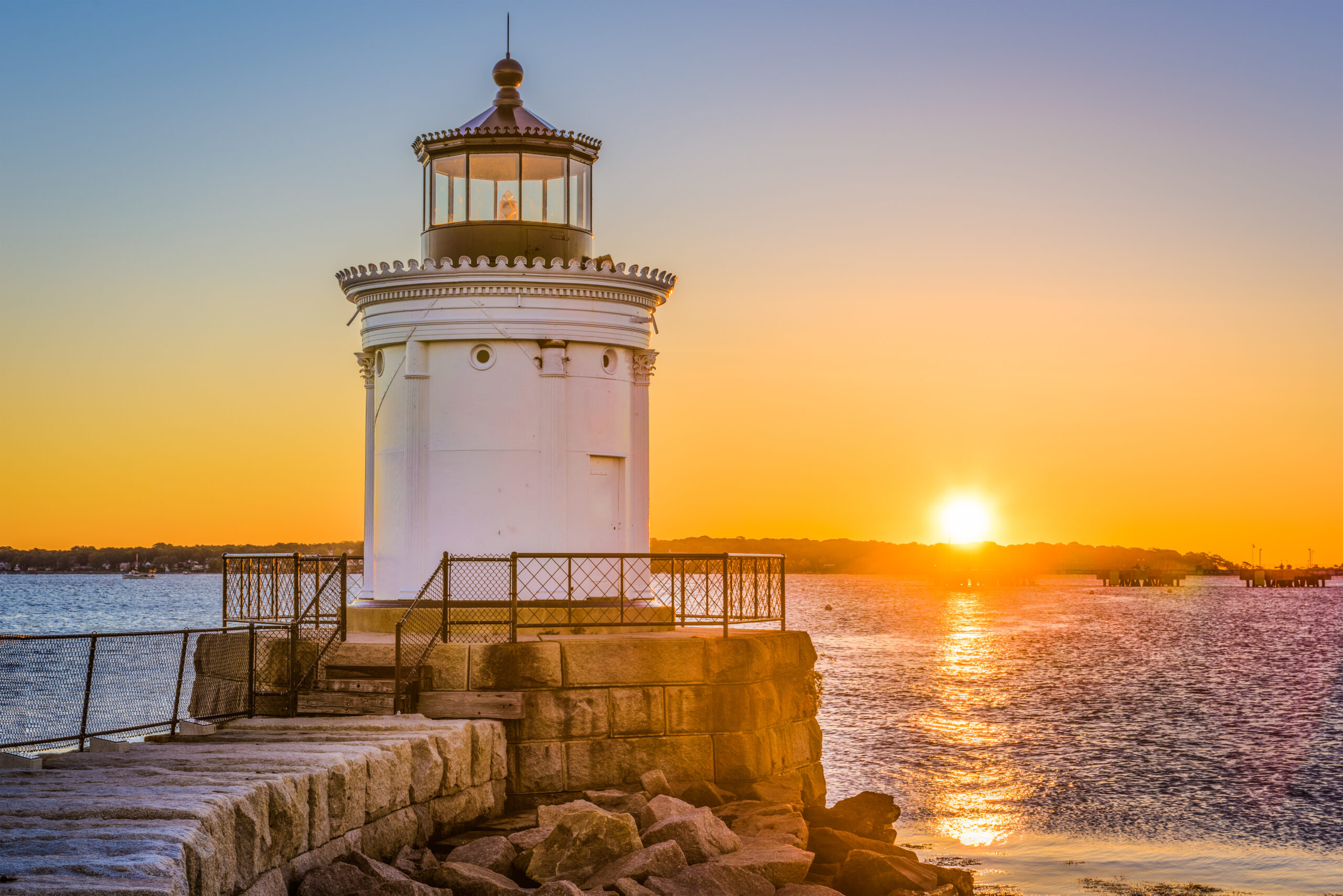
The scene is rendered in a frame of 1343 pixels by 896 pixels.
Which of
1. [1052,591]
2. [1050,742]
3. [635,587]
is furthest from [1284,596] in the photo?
[635,587]

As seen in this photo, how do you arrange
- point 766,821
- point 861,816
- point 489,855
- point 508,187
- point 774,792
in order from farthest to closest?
point 508,187
point 861,816
point 774,792
point 766,821
point 489,855

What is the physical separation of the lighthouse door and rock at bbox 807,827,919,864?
430 centimetres

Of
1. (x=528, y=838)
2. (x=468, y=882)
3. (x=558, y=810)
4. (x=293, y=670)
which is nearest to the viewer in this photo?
(x=468, y=882)

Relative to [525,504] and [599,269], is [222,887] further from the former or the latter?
[599,269]

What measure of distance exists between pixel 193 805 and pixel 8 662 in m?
45.5

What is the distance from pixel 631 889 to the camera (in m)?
9.28

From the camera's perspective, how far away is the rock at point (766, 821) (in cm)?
1125

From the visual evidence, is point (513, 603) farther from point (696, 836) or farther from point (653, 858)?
point (653, 858)

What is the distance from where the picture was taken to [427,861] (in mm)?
9625

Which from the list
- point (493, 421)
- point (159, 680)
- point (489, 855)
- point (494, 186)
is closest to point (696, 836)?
point (489, 855)

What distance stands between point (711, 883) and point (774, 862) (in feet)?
2.54

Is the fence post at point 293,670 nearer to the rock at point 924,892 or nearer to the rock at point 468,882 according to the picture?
the rock at point 468,882

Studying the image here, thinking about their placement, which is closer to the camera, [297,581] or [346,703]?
[346,703]

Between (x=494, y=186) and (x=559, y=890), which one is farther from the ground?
(x=494, y=186)
